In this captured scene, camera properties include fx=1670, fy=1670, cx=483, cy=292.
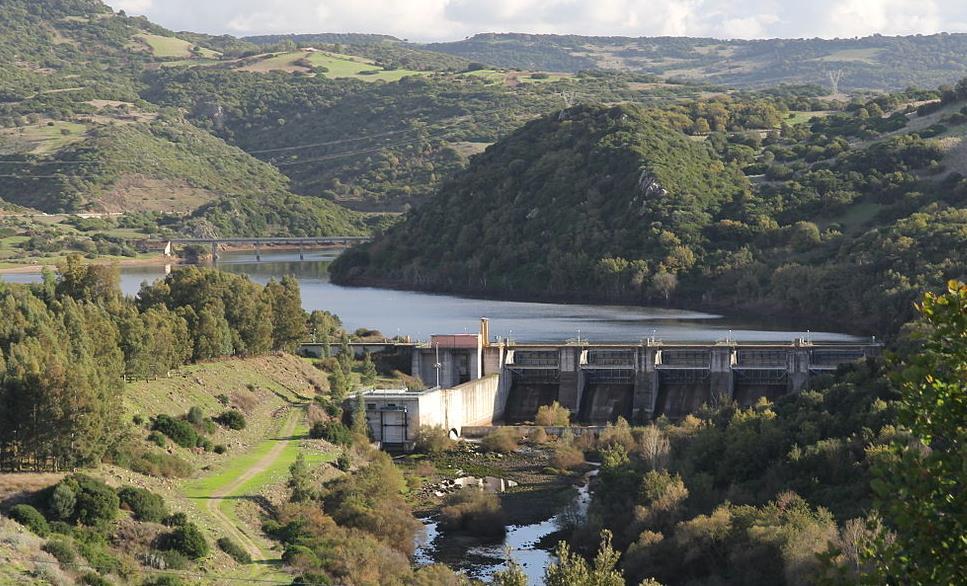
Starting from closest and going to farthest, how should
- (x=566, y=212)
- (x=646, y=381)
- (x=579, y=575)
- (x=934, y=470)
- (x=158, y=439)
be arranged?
(x=934, y=470), (x=579, y=575), (x=158, y=439), (x=646, y=381), (x=566, y=212)

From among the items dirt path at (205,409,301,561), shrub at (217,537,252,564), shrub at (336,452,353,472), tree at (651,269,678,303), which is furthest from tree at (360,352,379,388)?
tree at (651,269,678,303)

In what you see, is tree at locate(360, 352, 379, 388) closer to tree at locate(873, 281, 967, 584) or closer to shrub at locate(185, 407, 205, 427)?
shrub at locate(185, 407, 205, 427)

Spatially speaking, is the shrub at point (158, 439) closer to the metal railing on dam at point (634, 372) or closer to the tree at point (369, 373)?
the tree at point (369, 373)

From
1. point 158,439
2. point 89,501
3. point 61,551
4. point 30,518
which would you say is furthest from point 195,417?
point 61,551

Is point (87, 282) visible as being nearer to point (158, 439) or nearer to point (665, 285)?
point (158, 439)

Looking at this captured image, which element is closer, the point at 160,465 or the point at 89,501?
the point at 89,501
